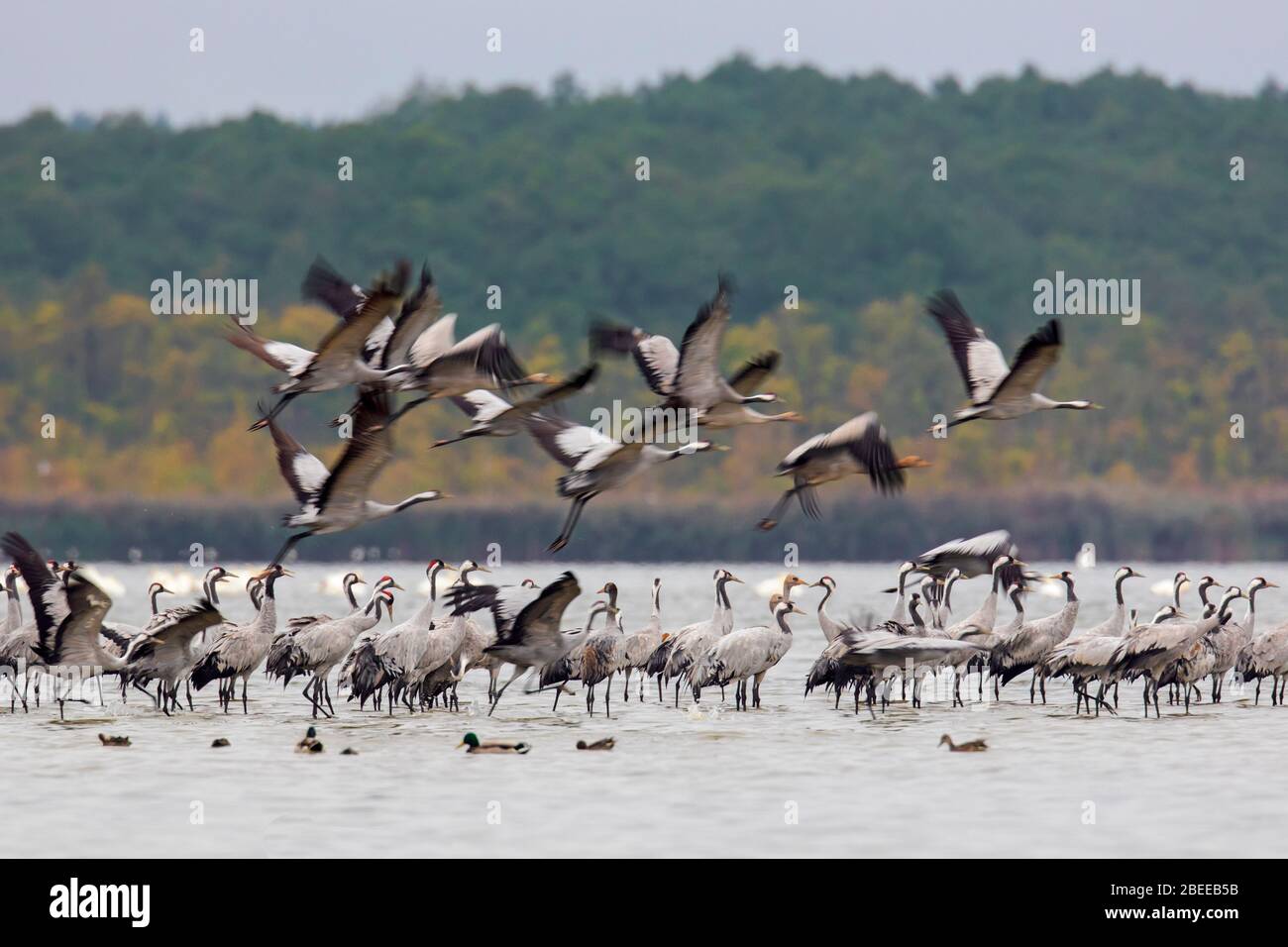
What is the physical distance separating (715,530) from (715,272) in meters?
18.8

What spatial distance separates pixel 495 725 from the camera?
799 inches

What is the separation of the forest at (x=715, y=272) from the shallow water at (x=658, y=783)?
36.2 metres

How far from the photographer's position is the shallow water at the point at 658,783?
48.0 ft

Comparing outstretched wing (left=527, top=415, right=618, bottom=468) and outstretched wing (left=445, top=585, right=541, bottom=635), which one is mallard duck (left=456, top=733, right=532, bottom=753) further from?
outstretched wing (left=527, top=415, right=618, bottom=468)

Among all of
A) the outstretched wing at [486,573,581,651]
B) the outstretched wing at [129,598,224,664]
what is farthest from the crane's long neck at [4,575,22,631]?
the outstretched wing at [486,573,581,651]

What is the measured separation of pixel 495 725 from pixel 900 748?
12.3 feet

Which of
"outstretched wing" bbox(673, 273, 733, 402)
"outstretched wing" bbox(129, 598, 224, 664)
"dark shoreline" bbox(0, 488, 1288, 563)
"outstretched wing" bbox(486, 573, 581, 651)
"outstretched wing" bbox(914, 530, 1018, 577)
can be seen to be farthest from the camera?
"dark shoreline" bbox(0, 488, 1288, 563)

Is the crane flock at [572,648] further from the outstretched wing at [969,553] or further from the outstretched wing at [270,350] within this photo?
the outstretched wing at [270,350]

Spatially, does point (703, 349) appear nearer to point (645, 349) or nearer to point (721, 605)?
point (645, 349)

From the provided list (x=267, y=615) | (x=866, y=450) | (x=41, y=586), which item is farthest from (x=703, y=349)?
(x=267, y=615)

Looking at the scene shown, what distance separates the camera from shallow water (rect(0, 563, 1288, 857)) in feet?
48.0

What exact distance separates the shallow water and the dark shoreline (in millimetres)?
41555

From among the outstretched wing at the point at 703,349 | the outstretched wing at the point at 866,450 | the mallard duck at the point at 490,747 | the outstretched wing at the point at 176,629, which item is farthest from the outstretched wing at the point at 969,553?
the outstretched wing at the point at 176,629

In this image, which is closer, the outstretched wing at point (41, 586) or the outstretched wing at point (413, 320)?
the outstretched wing at point (413, 320)
